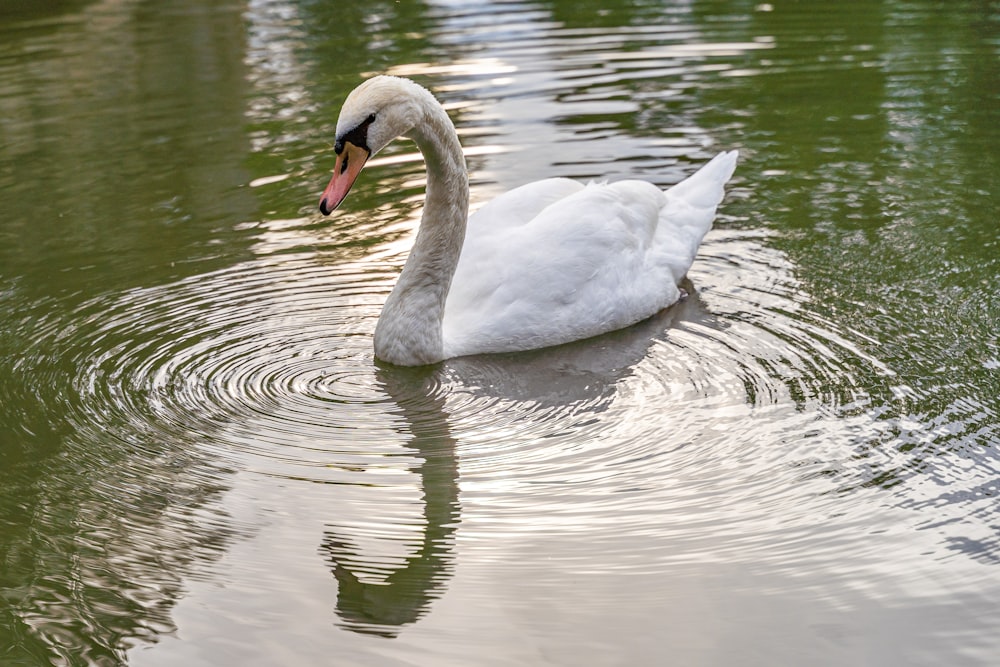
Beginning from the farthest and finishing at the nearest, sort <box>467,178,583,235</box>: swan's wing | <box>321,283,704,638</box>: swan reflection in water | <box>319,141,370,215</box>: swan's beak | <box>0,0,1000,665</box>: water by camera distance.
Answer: <box>467,178,583,235</box>: swan's wing → <box>319,141,370,215</box>: swan's beak → <box>321,283,704,638</box>: swan reflection in water → <box>0,0,1000,665</box>: water

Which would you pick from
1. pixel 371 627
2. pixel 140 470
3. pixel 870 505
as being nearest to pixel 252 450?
pixel 140 470

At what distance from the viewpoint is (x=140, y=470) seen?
18.3ft

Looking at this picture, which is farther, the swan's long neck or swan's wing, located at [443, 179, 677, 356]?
swan's wing, located at [443, 179, 677, 356]

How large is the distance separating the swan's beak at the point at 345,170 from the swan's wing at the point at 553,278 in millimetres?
1122

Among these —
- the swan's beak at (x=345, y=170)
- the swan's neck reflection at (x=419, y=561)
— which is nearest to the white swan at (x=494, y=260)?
the swan's beak at (x=345, y=170)

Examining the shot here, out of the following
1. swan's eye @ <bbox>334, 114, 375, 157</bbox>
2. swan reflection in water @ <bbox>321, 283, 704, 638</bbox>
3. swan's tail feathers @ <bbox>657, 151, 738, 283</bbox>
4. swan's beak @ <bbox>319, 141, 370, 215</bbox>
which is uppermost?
swan's eye @ <bbox>334, 114, 375, 157</bbox>

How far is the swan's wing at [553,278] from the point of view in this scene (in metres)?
6.77

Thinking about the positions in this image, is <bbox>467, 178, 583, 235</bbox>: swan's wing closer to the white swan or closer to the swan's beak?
the white swan

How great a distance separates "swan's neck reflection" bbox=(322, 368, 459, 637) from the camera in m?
4.57

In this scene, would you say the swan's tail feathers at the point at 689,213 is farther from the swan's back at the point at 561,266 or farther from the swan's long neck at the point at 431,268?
the swan's long neck at the point at 431,268

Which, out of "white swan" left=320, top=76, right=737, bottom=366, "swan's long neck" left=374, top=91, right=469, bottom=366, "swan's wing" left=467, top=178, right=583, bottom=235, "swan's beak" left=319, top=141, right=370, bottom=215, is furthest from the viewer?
"swan's wing" left=467, top=178, right=583, bottom=235

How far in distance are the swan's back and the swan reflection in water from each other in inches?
4.3

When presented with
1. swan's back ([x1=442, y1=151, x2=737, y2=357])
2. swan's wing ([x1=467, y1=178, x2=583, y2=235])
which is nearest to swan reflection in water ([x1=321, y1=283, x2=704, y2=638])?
swan's back ([x1=442, y1=151, x2=737, y2=357])

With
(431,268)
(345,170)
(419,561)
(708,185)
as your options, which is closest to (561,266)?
(431,268)
